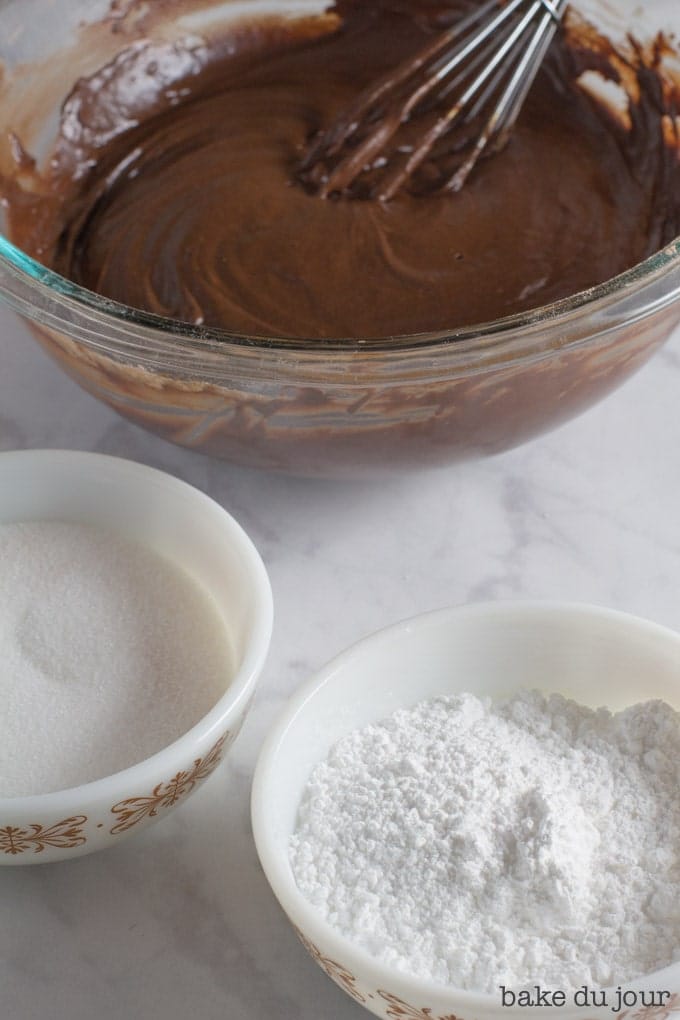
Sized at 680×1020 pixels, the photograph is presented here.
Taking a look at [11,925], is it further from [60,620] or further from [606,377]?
[606,377]

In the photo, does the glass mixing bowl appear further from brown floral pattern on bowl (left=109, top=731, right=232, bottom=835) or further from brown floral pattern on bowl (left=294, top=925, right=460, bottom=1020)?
brown floral pattern on bowl (left=294, top=925, right=460, bottom=1020)

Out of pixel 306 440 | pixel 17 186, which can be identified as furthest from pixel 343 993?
pixel 17 186

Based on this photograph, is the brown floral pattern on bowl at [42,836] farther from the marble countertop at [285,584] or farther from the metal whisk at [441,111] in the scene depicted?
the metal whisk at [441,111]

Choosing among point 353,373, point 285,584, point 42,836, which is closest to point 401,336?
point 353,373

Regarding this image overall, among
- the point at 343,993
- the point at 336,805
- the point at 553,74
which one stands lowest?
the point at 343,993

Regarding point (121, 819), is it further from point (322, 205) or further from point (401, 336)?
point (322, 205)

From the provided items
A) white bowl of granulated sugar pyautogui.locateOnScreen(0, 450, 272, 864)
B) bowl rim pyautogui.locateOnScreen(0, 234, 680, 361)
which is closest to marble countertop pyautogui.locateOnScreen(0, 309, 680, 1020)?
white bowl of granulated sugar pyautogui.locateOnScreen(0, 450, 272, 864)
